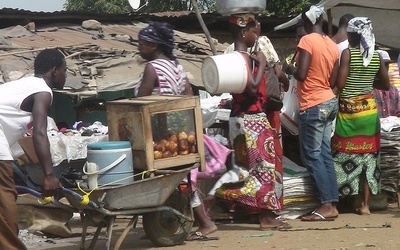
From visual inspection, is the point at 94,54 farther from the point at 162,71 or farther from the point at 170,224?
the point at 170,224

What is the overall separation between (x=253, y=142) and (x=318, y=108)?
870 mm

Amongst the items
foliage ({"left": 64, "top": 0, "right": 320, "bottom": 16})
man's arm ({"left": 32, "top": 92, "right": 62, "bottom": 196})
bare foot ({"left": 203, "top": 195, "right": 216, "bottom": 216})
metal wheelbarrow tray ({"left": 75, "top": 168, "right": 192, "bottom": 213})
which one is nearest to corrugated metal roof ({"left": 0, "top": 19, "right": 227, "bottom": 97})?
foliage ({"left": 64, "top": 0, "right": 320, "bottom": 16})

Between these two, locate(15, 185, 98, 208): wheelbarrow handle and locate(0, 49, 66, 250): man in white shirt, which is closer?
locate(0, 49, 66, 250): man in white shirt

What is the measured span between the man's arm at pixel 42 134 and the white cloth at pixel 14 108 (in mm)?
76

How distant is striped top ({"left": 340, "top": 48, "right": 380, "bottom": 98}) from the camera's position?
27.8ft

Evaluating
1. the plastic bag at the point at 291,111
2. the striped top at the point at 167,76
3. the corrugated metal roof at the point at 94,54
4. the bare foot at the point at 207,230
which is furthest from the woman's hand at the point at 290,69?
the corrugated metal roof at the point at 94,54

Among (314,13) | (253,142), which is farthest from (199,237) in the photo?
(314,13)

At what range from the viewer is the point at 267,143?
783 cm

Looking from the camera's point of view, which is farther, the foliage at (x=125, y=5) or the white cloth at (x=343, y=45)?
the foliage at (x=125, y=5)

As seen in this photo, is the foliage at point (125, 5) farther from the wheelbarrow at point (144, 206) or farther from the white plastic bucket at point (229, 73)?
the wheelbarrow at point (144, 206)

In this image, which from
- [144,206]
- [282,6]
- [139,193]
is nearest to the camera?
[139,193]

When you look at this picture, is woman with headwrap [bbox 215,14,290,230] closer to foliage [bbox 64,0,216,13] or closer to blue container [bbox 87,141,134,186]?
blue container [bbox 87,141,134,186]

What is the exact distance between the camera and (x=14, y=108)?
589 centimetres

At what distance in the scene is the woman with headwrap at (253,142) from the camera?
7781 millimetres
